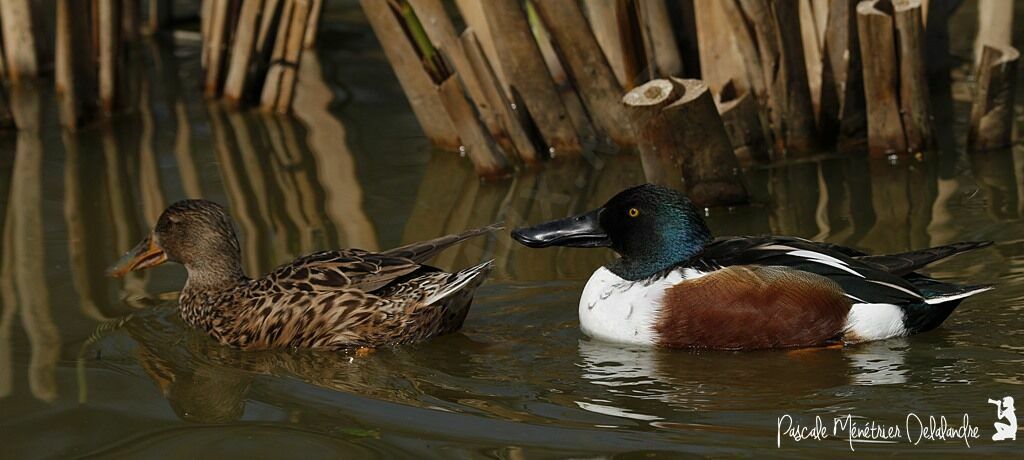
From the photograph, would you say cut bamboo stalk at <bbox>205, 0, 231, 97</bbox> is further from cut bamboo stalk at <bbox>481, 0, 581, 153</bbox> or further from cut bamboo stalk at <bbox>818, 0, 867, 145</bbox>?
cut bamboo stalk at <bbox>818, 0, 867, 145</bbox>

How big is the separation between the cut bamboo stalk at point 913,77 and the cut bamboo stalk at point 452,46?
2147 millimetres

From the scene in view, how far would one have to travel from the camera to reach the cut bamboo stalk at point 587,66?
7.88 meters

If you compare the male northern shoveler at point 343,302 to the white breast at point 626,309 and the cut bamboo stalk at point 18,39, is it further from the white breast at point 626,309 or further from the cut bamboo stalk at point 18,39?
the cut bamboo stalk at point 18,39

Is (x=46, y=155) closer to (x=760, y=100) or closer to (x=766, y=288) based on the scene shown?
(x=760, y=100)

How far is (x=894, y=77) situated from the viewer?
7.73 m

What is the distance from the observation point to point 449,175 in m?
8.33

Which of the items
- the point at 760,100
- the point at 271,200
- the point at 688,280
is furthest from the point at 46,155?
the point at 688,280

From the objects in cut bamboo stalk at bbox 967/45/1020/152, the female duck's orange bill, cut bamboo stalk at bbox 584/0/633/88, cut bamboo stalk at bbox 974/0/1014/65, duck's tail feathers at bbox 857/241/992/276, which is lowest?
cut bamboo stalk at bbox 967/45/1020/152

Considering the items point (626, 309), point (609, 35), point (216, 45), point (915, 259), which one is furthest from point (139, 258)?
point (216, 45)

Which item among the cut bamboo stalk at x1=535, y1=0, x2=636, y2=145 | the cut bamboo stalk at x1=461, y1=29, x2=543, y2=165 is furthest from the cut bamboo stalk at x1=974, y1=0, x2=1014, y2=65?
the cut bamboo stalk at x1=461, y1=29, x2=543, y2=165

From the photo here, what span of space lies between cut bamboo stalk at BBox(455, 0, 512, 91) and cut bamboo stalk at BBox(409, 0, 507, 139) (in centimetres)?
13

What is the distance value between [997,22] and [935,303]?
10.5 ft

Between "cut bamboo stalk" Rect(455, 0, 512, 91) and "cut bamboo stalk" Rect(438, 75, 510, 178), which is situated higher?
"cut bamboo stalk" Rect(455, 0, 512, 91)

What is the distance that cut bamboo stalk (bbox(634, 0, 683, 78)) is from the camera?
8016 mm
